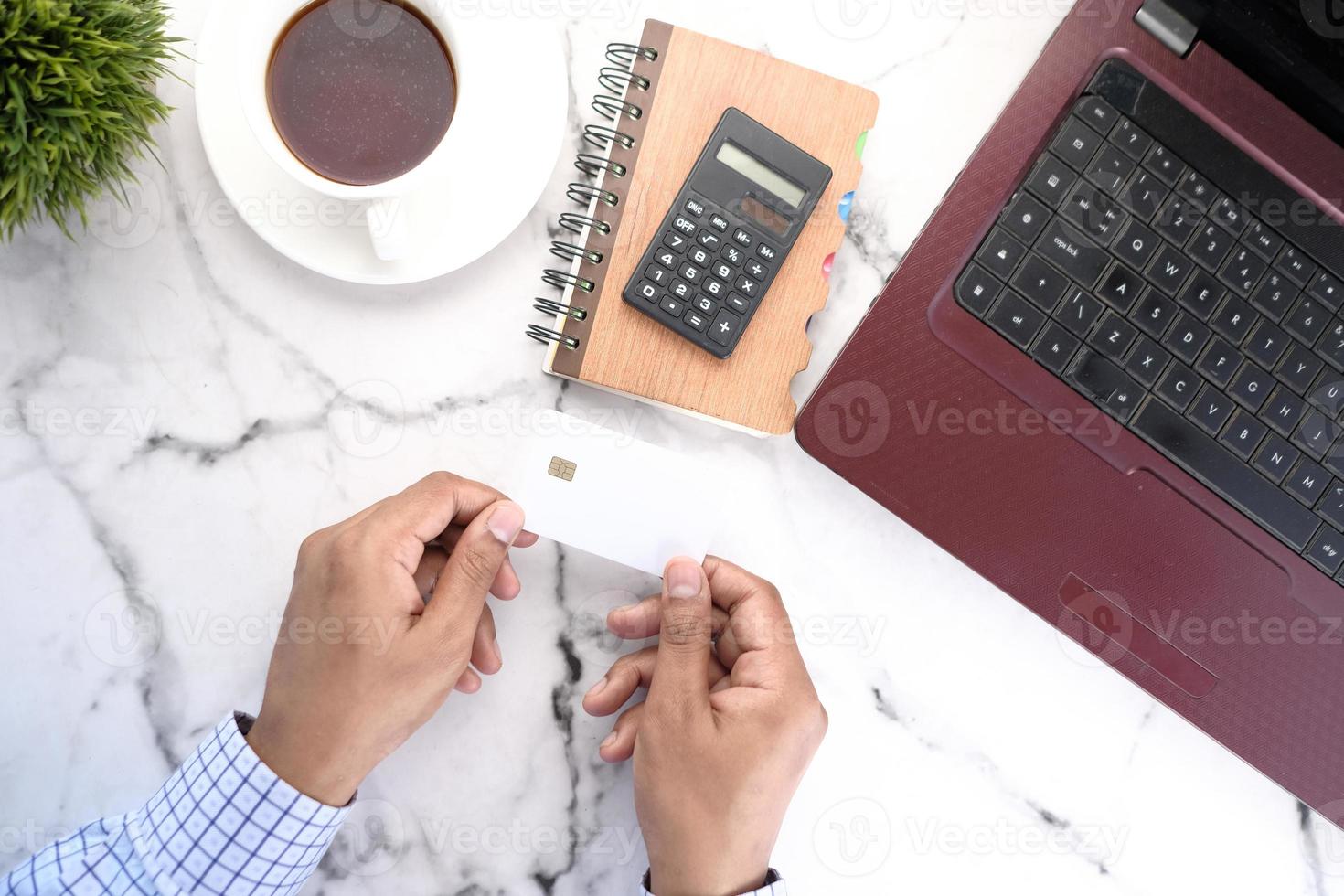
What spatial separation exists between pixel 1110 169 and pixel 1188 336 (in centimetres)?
12

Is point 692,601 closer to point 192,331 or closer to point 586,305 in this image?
point 586,305

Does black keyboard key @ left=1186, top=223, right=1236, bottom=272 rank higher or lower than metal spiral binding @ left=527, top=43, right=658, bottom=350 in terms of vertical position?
higher

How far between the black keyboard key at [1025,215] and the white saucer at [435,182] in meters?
0.32

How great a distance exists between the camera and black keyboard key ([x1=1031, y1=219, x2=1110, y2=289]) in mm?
584

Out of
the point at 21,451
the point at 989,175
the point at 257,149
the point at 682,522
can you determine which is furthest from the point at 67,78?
the point at 989,175

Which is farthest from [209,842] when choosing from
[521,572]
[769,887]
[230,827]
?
[769,887]

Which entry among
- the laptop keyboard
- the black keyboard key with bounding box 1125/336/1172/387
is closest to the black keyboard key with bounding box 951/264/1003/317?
the laptop keyboard

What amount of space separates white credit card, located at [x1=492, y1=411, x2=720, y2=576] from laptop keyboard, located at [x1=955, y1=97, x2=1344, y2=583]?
236mm

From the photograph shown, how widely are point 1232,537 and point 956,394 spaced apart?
217mm

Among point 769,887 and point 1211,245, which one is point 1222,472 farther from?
point 769,887

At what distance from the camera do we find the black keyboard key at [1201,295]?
1.93 ft

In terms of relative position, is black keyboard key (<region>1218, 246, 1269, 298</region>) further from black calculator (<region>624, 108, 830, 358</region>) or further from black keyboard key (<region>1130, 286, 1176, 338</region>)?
black calculator (<region>624, 108, 830, 358</region>)

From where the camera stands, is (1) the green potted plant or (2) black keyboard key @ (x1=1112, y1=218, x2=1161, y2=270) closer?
(1) the green potted plant

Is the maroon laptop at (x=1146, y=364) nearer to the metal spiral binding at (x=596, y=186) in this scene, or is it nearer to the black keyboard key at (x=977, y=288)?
the black keyboard key at (x=977, y=288)
